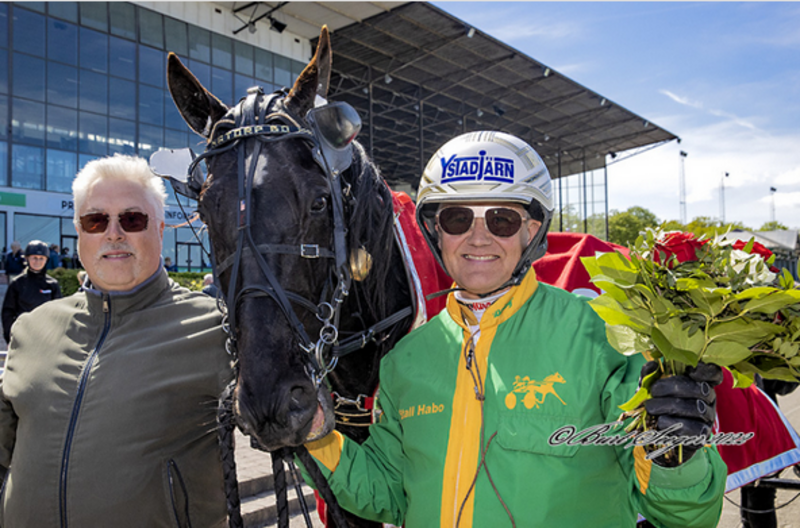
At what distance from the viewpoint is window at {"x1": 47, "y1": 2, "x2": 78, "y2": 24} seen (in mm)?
19922

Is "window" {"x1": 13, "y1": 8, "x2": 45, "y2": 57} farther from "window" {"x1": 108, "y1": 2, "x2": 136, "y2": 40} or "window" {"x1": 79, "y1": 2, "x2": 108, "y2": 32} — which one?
→ "window" {"x1": 108, "y1": 2, "x2": 136, "y2": 40}

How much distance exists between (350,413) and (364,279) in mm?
579

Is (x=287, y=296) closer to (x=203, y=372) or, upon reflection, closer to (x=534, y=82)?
(x=203, y=372)

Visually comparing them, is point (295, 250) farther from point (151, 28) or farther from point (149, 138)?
point (149, 138)

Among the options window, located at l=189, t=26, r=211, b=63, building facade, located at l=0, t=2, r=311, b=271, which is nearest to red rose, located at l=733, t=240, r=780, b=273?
building facade, located at l=0, t=2, r=311, b=271

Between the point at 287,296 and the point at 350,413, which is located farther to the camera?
the point at 350,413

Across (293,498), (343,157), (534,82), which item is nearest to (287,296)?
(343,157)

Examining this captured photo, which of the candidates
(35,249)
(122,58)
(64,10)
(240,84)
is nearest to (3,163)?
(122,58)

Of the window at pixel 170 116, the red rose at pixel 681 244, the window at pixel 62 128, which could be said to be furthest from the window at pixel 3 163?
the red rose at pixel 681 244

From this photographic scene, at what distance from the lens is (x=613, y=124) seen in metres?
29.9

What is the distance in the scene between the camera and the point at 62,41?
20.4 m

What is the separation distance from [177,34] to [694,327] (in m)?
23.8

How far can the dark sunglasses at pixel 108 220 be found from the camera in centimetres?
228

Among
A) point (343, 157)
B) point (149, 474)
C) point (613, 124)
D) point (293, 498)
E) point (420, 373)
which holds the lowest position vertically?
point (293, 498)
